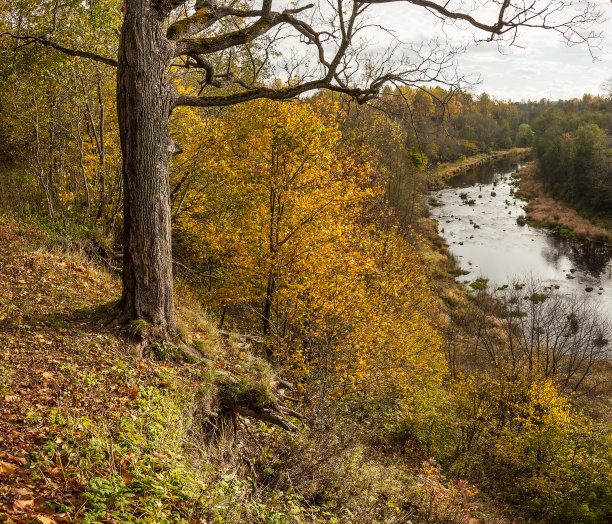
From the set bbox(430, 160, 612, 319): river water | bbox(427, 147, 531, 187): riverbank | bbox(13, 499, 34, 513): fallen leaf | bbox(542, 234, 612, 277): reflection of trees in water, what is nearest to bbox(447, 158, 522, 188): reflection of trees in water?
bbox(427, 147, 531, 187): riverbank

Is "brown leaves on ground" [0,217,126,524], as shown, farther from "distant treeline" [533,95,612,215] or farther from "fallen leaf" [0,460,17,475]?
"distant treeline" [533,95,612,215]

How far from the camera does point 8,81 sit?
935 centimetres

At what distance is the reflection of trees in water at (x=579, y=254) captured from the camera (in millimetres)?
32188

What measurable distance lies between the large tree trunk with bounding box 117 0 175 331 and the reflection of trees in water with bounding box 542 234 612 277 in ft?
114

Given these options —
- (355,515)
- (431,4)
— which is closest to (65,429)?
(355,515)

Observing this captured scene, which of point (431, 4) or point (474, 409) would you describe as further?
point (474, 409)

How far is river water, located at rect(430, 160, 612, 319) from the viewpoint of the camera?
29.3 m

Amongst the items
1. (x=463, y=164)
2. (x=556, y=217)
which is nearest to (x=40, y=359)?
(x=556, y=217)

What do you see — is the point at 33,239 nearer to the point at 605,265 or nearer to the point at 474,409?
the point at 474,409

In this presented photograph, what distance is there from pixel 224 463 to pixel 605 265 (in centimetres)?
3795

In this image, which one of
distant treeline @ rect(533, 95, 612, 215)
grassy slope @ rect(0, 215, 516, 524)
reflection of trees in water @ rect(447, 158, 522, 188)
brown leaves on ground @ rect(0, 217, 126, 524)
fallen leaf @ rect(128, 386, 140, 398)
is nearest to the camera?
brown leaves on ground @ rect(0, 217, 126, 524)

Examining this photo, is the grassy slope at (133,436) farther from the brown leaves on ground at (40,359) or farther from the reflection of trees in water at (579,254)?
the reflection of trees in water at (579,254)

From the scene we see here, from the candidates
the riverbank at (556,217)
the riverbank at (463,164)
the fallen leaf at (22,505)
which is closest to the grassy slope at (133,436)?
the fallen leaf at (22,505)

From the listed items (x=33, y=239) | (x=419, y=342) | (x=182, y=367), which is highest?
(x=33, y=239)
